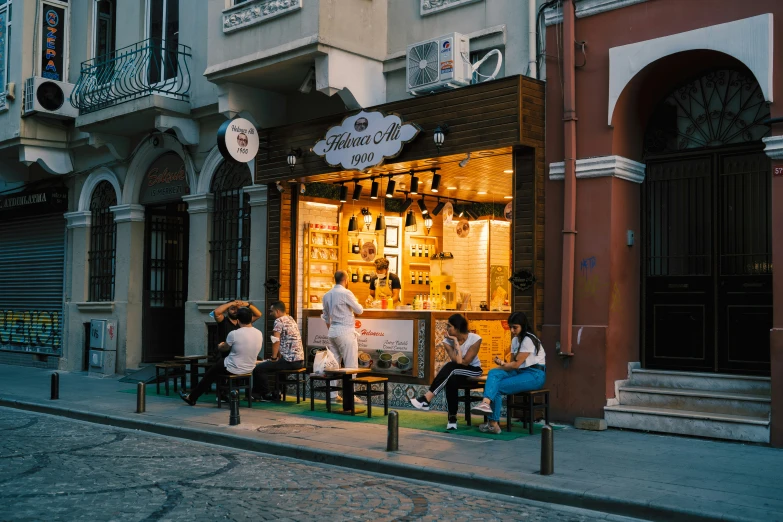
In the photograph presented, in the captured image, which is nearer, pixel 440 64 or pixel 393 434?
pixel 393 434

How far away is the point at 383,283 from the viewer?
53.3ft

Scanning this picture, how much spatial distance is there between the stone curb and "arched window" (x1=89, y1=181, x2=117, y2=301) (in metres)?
7.63

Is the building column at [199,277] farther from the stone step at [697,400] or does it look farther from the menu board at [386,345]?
the stone step at [697,400]

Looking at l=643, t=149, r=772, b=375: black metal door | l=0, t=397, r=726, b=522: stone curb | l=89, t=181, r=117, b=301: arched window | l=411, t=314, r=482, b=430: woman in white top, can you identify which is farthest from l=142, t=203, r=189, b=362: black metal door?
l=643, t=149, r=772, b=375: black metal door

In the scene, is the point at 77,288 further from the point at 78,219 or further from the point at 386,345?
the point at 386,345

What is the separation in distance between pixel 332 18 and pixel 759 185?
6884 mm

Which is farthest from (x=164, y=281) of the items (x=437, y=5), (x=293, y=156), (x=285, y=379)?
Result: (x=437, y=5)

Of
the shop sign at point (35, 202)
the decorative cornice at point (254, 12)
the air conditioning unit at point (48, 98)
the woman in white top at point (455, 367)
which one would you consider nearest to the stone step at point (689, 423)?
the woman in white top at point (455, 367)

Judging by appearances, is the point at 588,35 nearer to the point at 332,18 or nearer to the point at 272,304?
the point at 332,18

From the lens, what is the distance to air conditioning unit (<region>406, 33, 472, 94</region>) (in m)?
12.6

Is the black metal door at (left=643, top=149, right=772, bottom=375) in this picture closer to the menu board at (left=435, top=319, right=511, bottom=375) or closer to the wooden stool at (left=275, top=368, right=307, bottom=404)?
the menu board at (left=435, top=319, right=511, bottom=375)

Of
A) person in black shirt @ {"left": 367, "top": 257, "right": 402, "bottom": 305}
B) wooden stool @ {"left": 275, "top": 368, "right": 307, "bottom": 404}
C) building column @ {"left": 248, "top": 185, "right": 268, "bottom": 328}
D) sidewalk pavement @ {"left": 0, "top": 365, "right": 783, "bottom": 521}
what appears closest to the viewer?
sidewalk pavement @ {"left": 0, "top": 365, "right": 783, "bottom": 521}

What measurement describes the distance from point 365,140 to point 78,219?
32.7 ft

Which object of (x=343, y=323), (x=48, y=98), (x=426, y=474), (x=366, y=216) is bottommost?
(x=426, y=474)
